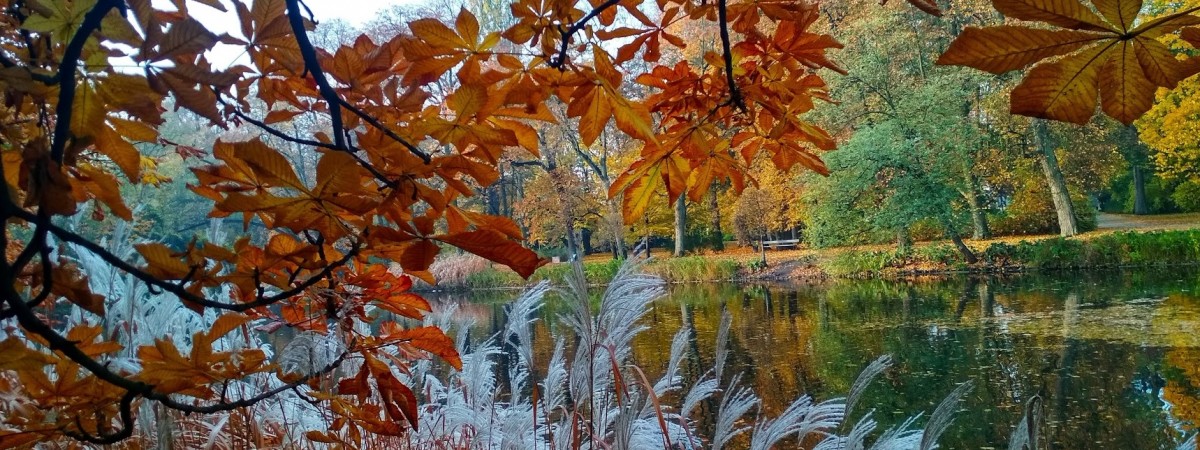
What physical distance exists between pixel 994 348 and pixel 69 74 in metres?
8.13

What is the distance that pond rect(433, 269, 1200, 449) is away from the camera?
5.18m

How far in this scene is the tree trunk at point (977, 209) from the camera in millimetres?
15602

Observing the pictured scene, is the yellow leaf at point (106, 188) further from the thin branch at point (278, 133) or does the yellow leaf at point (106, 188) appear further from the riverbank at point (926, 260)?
the riverbank at point (926, 260)

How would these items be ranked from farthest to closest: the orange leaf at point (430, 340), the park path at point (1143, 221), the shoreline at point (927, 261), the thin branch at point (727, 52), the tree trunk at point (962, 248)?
the park path at point (1143, 221) < the tree trunk at point (962, 248) < the shoreline at point (927, 261) < the orange leaf at point (430, 340) < the thin branch at point (727, 52)

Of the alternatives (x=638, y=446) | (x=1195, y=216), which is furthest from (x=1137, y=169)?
(x=638, y=446)

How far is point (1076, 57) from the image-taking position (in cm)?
44

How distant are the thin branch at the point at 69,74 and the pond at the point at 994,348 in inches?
138

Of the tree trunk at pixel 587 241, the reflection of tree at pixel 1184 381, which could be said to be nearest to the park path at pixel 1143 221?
the reflection of tree at pixel 1184 381

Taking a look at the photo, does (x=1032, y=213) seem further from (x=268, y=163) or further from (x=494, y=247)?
(x=268, y=163)

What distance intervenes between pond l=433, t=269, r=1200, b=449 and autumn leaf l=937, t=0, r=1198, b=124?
3151 millimetres

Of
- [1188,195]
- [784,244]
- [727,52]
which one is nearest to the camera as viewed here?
[727,52]

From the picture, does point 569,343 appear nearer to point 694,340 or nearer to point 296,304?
point 694,340

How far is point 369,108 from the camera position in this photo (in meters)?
0.85

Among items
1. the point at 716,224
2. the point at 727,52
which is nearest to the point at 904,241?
the point at 716,224
